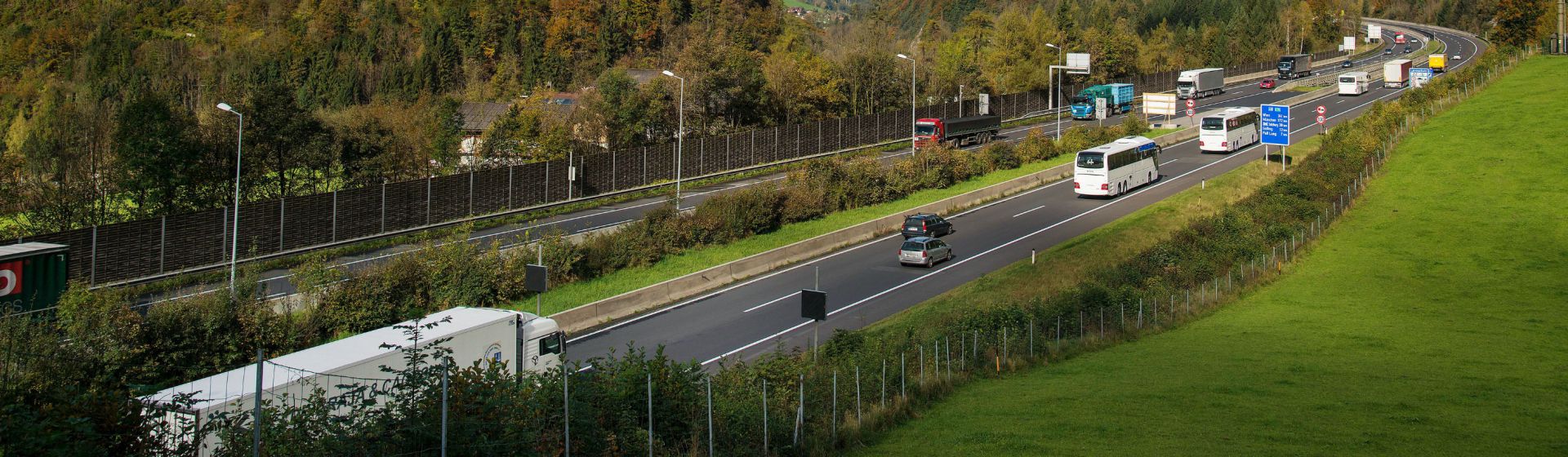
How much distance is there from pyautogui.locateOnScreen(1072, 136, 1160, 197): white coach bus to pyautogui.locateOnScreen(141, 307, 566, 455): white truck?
32.7 meters

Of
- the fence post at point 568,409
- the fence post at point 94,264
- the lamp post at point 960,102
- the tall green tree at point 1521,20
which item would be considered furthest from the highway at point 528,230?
the tall green tree at point 1521,20

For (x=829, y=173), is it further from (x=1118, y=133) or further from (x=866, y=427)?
(x=866, y=427)

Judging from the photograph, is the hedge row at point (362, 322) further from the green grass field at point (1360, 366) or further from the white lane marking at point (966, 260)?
the green grass field at point (1360, 366)

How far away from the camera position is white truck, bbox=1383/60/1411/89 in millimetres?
94375

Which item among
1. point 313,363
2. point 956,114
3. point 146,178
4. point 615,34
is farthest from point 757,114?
point 313,363

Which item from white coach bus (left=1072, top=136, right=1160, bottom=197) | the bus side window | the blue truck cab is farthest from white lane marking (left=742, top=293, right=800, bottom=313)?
the blue truck cab

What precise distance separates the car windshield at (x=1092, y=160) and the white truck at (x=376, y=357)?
1302 inches

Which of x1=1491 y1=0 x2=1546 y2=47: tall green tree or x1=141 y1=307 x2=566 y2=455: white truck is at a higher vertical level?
x1=1491 y1=0 x2=1546 y2=47: tall green tree

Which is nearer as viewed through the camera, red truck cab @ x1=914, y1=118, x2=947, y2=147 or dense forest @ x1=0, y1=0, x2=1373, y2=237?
dense forest @ x1=0, y1=0, x2=1373, y2=237

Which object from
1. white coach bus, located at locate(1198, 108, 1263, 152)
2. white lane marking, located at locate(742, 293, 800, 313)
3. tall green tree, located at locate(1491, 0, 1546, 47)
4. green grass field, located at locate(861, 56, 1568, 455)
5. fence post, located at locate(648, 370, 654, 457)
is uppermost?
tall green tree, located at locate(1491, 0, 1546, 47)

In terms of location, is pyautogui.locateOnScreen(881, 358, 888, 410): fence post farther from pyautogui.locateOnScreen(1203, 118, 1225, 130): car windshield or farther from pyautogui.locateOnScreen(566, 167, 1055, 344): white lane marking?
pyautogui.locateOnScreen(1203, 118, 1225, 130): car windshield

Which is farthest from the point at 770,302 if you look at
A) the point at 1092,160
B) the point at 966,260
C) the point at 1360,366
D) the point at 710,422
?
the point at 1092,160

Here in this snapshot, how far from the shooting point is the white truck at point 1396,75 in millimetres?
94375

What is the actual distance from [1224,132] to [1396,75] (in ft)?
142
